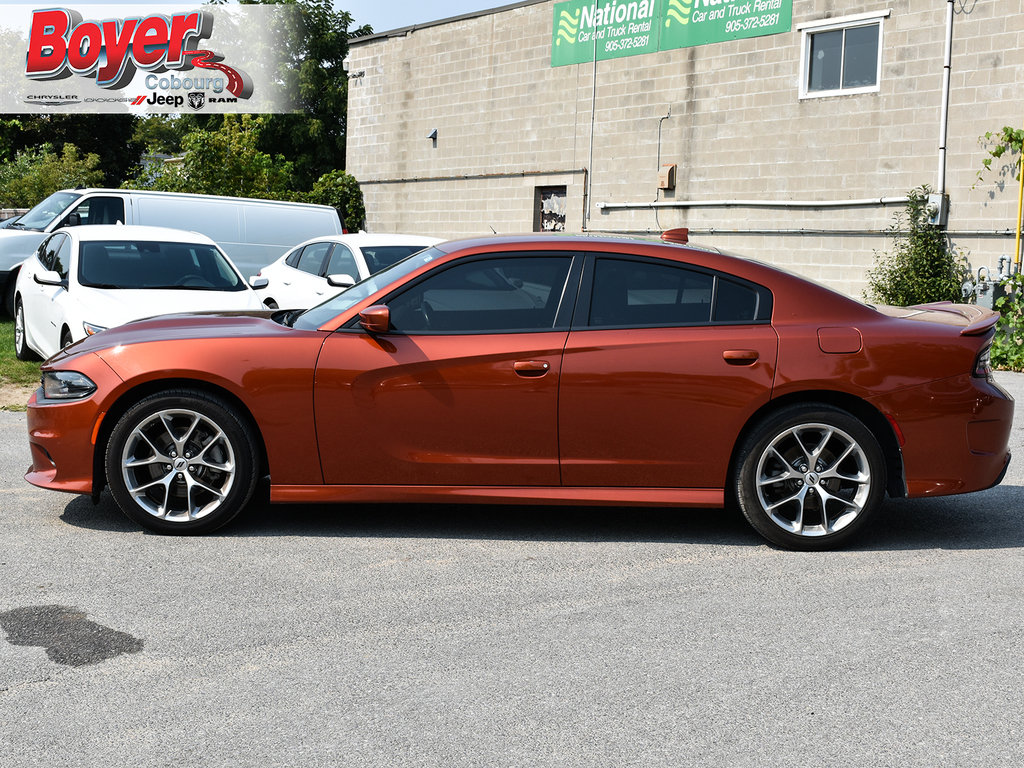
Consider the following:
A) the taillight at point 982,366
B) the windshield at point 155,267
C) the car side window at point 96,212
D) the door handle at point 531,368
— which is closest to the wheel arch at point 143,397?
the door handle at point 531,368

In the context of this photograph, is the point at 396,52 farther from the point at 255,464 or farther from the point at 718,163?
the point at 255,464

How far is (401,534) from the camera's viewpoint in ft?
18.5

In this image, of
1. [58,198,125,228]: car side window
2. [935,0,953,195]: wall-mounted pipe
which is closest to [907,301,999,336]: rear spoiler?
[935,0,953,195]: wall-mounted pipe

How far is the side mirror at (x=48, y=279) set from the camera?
10164 millimetres

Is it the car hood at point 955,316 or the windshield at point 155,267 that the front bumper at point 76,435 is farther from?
the windshield at point 155,267

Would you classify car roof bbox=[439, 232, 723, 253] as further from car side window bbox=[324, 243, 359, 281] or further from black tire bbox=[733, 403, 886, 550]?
car side window bbox=[324, 243, 359, 281]

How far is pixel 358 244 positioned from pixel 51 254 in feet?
10.5

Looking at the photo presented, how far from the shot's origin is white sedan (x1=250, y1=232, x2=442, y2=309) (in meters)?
12.3

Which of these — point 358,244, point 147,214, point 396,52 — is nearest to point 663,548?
point 358,244

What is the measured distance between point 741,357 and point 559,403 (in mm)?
906

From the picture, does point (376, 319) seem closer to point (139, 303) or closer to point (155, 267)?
point (139, 303)

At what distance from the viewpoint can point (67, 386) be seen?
5.53 metres

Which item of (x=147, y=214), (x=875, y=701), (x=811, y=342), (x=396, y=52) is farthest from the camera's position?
(x=396, y=52)

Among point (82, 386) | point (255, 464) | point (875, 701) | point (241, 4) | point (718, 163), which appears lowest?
point (875, 701)
